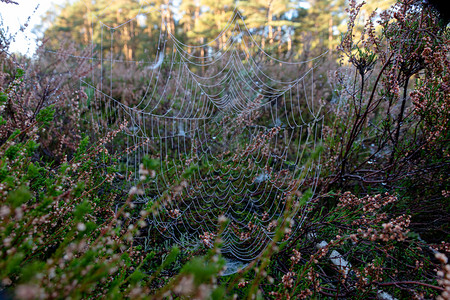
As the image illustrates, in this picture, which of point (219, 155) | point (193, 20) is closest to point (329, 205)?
point (219, 155)

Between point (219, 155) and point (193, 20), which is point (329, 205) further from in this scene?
point (193, 20)

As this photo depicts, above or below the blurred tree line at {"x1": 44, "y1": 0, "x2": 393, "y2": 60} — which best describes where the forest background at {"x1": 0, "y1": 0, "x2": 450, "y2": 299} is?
below

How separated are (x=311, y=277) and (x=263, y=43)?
519cm

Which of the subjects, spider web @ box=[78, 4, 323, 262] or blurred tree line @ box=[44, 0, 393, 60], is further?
blurred tree line @ box=[44, 0, 393, 60]

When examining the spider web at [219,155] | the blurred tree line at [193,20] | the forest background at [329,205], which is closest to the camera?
the forest background at [329,205]

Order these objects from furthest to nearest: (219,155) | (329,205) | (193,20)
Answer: (193,20), (219,155), (329,205)

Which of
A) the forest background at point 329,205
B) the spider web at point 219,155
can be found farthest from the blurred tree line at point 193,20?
the forest background at point 329,205

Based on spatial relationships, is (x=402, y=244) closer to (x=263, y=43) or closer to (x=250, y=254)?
(x=250, y=254)

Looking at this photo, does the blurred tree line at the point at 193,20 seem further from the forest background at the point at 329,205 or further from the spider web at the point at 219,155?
the forest background at the point at 329,205

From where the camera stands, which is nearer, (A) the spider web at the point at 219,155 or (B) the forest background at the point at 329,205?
(B) the forest background at the point at 329,205

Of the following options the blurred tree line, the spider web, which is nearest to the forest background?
the spider web

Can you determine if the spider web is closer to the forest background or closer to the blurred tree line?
the forest background

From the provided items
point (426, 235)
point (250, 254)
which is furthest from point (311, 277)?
point (426, 235)

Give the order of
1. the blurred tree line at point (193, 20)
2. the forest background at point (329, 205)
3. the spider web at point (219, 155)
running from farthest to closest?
the blurred tree line at point (193, 20)
the spider web at point (219, 155)
the forest background at point (329, 205)
